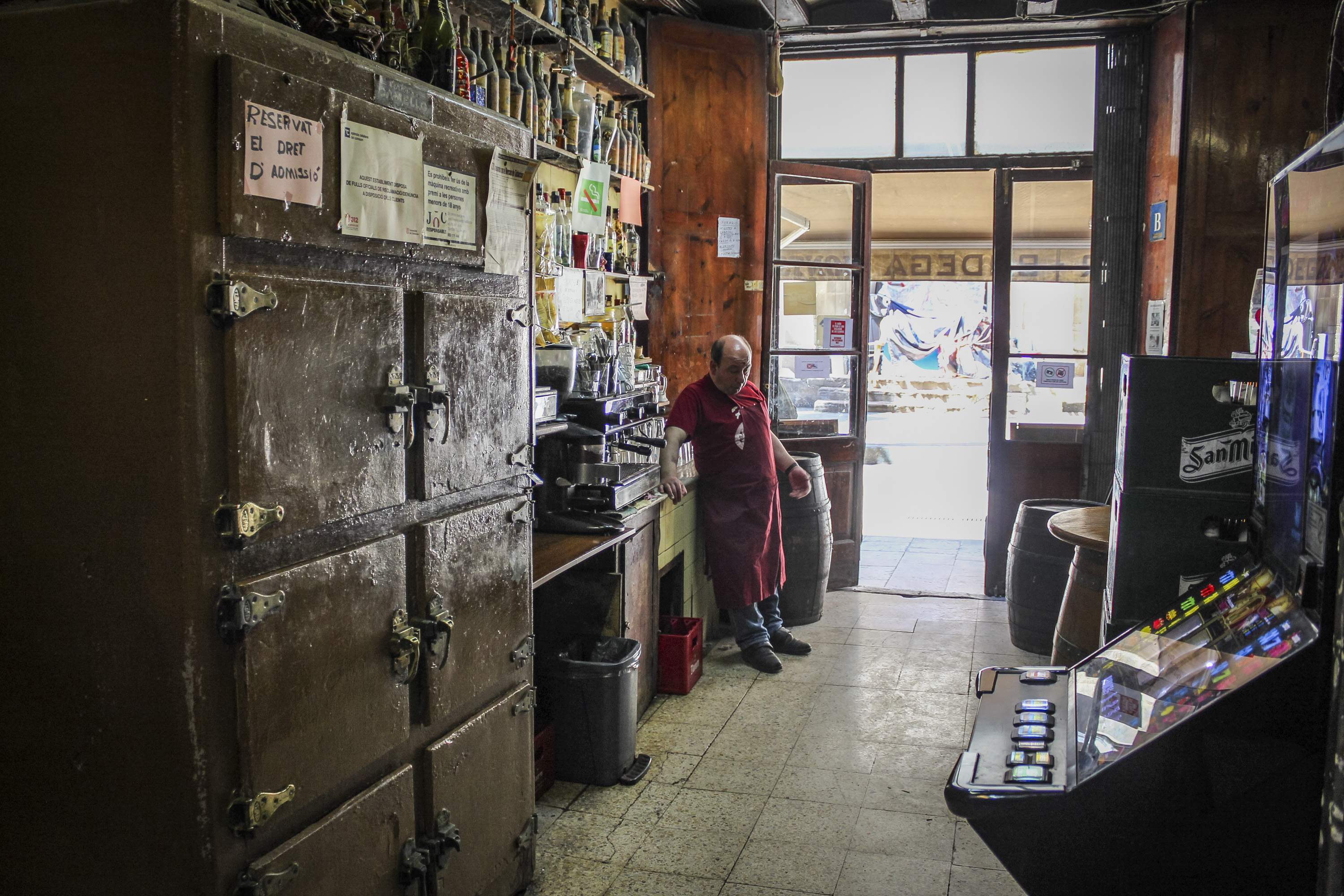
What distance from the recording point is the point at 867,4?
563cm

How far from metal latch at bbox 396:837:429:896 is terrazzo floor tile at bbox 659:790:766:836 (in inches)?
43.5

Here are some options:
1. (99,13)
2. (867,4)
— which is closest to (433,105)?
(99,13)

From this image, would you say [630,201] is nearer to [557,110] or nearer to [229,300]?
[557,110]

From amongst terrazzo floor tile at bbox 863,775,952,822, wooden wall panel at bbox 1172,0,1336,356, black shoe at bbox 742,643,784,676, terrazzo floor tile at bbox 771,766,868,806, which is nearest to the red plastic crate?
black shoe at bbox 742,643,784,676

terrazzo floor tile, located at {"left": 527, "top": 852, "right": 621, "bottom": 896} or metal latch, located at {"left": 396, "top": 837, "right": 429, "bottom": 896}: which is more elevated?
metal latch, located at {"left": 396, "top": 837, "right": 429, "bottom": 896}

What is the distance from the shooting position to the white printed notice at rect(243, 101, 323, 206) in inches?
66.5

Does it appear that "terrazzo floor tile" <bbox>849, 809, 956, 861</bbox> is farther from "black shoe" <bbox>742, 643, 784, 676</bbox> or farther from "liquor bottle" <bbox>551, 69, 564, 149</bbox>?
"liquor bottle" <bbox>551, 69, 564, 149</bbox>

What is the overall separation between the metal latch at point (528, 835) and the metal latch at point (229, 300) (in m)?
1.61

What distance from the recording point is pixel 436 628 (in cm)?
224

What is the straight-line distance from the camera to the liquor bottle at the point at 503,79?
11.8 ft

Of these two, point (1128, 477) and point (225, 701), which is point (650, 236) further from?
point (225, 701)

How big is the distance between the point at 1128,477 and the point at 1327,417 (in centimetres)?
95

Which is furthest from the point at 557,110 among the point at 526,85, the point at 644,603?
the point at 644,603

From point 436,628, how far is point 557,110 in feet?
8.42
